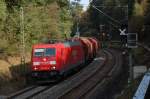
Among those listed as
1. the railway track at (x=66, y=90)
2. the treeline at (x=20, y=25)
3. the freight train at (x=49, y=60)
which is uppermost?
the treeline at (x=20, y=25)

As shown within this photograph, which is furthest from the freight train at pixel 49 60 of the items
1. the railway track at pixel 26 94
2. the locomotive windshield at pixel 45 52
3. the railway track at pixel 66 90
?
the railway track at pixel 26 94

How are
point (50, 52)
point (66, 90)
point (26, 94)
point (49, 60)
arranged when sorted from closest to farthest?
point (26, 94)
point (66, 90)
point (49, 60)
point (50, 52)

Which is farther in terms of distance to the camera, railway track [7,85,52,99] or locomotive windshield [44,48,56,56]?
locomotive windshield [44,48,56,56]

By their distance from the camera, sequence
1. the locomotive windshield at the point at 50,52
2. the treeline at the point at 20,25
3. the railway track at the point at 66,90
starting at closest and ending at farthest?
the railway track at the point at 66,90 → the locomotive windshield at the point at 50,52 → the treeline at the point at 20,25

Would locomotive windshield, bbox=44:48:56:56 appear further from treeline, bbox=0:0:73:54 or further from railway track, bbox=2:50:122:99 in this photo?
treeline, bbox=0:0:73:54

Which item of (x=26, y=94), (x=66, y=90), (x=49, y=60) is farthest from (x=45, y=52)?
(x=26, y=94)

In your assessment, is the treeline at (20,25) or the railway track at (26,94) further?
the treeline at (20,25)

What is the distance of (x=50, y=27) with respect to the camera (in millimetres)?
53469

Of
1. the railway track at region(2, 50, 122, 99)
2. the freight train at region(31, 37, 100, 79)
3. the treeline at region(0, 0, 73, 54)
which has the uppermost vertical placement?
the treeline at region(0, 0, 73, 54)

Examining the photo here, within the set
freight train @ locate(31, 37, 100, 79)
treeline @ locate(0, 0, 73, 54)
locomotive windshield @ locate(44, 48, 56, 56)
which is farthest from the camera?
treeline @ locate(0, 0, 73, 54)

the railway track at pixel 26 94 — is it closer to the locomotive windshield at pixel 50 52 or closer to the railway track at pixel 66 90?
the railway track at pixel 66 90

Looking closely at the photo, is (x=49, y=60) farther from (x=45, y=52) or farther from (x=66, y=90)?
(x=66, y=90)

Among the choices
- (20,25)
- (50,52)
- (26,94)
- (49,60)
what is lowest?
(26,94)

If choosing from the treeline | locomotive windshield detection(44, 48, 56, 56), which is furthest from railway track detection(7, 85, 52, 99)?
the treeline
